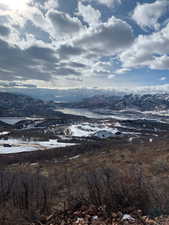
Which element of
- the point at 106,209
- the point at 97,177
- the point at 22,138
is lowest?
the point at 22,138

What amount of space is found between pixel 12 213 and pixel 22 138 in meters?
96.3

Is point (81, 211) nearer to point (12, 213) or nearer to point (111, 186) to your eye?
point (111, 186)

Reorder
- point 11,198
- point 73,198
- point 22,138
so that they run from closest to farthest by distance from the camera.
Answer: point 73,198 → point 11,198 → point 22,138

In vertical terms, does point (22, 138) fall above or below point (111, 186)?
below

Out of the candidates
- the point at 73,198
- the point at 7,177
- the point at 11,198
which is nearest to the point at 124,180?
the point at 73,198

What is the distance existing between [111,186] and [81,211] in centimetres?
120

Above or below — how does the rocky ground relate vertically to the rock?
below

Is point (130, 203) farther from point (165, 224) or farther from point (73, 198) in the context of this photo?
point (73, 198)

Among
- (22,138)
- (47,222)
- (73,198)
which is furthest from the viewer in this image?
(22,138)

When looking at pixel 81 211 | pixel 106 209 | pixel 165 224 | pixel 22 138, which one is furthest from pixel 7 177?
pixel 22 138

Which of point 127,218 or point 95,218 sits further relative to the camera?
point 95,218

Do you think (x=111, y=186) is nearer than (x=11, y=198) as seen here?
Yes

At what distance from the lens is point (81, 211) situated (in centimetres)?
561

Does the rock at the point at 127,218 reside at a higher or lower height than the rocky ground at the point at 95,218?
higher
